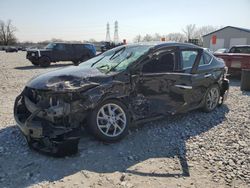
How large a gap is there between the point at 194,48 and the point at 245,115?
6.40 ft

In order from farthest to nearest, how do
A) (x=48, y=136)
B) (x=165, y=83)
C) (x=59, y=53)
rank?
(x=59, y=53) < (x=165, y=83) < (x=48, y=136)

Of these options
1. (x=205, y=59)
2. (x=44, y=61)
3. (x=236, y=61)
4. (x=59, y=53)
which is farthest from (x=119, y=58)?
(x=59, y=53)

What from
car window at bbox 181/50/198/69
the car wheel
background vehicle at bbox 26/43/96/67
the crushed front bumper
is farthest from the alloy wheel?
background vehicle at bbox 26/43/96/67

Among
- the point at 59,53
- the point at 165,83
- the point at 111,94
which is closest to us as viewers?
the point at 111,94

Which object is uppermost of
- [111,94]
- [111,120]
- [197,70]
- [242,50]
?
[242,50]

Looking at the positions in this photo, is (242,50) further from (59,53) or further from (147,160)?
(59,53)

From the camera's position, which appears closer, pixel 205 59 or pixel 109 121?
pixel 109 121

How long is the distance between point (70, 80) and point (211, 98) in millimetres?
3525

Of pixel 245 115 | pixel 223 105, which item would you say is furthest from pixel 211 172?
pixel 223 105

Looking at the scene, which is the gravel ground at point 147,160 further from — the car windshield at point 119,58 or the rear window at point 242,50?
the rear window at point 242,50

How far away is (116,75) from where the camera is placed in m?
4.21

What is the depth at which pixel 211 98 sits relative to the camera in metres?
6.00

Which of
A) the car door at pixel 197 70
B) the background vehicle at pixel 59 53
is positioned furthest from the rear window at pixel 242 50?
the background vehicle at pixel 59 53

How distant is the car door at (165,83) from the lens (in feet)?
14.8
